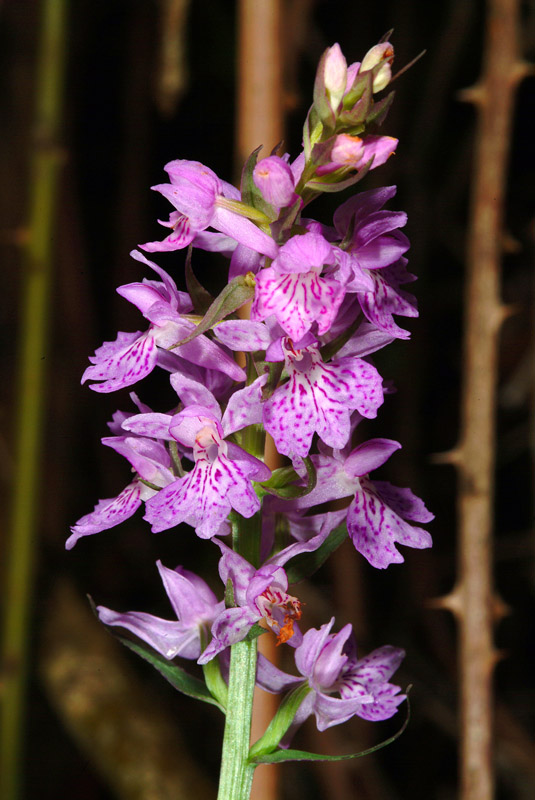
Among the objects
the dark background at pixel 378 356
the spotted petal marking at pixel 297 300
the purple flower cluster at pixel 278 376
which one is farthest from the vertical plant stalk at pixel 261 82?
the dark background at pixel 378 356

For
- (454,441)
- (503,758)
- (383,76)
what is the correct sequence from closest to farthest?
(383,76) → (503,758) → (454,441)

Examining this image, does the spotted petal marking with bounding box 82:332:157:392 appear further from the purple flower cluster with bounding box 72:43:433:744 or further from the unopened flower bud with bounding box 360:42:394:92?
the unopened flower bud with bounding box 360:42:394:92

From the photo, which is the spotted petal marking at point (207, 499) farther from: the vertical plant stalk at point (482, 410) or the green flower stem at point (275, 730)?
the vertical plant stalk at point (482, 410)

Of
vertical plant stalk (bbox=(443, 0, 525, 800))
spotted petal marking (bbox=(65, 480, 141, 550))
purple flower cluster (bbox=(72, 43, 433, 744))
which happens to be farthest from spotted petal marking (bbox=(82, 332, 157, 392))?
vertical plant stalk (bbox=(443, 0, 525, 800))

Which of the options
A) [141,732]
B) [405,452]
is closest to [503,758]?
[405,452]

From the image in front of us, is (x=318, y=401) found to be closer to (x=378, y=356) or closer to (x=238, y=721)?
(x=238, y=721)

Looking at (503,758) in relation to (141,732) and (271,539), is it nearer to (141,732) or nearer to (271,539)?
(141,732)
